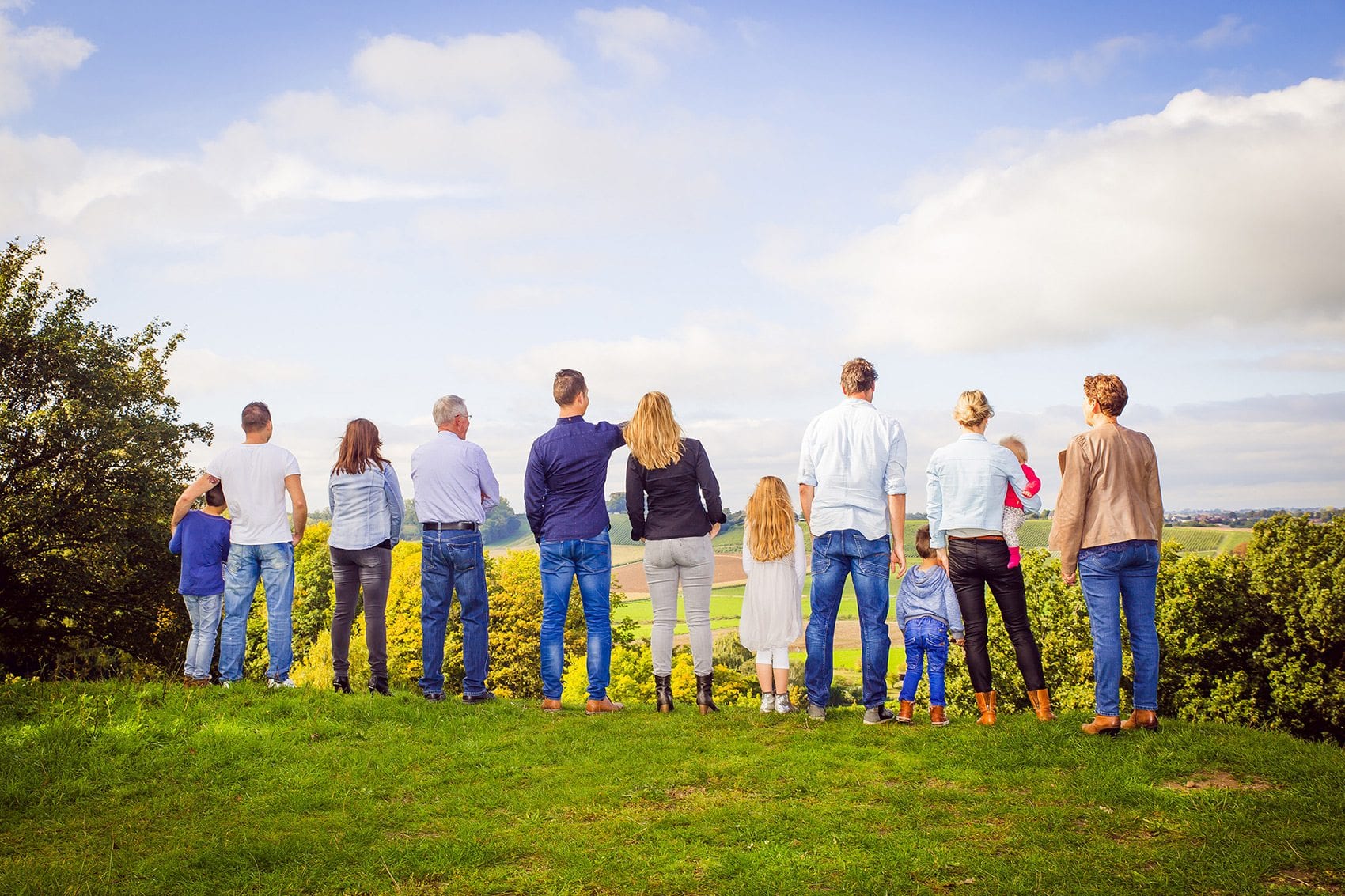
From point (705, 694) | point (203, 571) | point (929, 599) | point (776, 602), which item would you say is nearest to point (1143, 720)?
point (929, 599)

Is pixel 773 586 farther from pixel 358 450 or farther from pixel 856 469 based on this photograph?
pixel 358 450

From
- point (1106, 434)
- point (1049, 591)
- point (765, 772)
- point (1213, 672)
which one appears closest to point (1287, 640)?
point (1213, 672)

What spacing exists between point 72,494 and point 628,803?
2696 cm

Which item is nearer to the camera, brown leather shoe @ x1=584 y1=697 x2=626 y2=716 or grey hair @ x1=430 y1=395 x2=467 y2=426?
brown leather shoe @ x1=584 y1=697 x2=626 y2=716

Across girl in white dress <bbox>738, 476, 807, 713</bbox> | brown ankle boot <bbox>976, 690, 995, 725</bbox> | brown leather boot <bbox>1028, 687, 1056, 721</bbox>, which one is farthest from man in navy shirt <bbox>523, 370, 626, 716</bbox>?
brown leather boot <bbox>1028, 687, 1056, 721</bbox>

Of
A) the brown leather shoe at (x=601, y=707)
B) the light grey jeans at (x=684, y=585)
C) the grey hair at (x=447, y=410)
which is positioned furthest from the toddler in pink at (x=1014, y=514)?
the grey hair at (x=447, y=410)

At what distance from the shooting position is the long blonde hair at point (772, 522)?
922cm

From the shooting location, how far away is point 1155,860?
17.6 ft

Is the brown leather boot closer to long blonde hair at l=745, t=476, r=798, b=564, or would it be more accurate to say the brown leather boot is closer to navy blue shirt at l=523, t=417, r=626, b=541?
long blonde hair at l=745, t=476, r=798, b=564

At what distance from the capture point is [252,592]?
32.9 ft

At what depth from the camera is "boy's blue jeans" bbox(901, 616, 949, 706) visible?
8.73 m

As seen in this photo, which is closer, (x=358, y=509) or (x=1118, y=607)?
(x=1118, y=607)

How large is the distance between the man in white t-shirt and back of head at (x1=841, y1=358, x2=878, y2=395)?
235 inches

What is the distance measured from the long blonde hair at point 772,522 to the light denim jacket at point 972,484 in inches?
57.6
